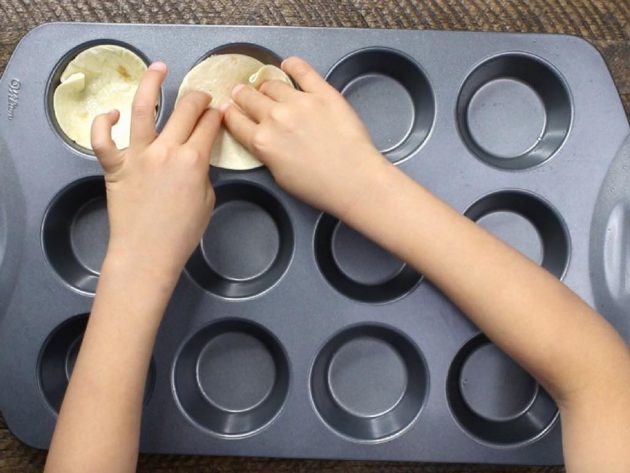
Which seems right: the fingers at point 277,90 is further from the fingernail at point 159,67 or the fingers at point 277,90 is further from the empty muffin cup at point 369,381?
the empty muffin cup at point 369,381

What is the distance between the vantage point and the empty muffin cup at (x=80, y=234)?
2.37 ft

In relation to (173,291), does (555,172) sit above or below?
above

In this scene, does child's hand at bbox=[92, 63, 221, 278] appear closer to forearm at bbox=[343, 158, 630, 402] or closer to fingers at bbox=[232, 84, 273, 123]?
fingers at bbox=[232, 84, 273, 123]

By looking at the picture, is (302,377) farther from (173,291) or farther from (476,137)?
(476,137)

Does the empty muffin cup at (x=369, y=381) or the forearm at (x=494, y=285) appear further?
the empty muffin cup at (x=369, y=381)

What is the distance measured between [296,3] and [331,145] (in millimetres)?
221

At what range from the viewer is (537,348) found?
0.61 meters

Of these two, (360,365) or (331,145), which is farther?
(360,365)

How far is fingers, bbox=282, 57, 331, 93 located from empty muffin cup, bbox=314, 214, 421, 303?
153 millimetres

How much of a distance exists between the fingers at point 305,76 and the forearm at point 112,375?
0.24 m

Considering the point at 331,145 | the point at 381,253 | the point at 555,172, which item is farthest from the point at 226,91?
the point at 555,172

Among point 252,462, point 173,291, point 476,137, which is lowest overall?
point 252,462

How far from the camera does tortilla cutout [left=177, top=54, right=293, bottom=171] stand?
70 cm

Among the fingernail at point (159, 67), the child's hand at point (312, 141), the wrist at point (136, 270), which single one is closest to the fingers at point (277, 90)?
the child's hand at point (312, 141)
